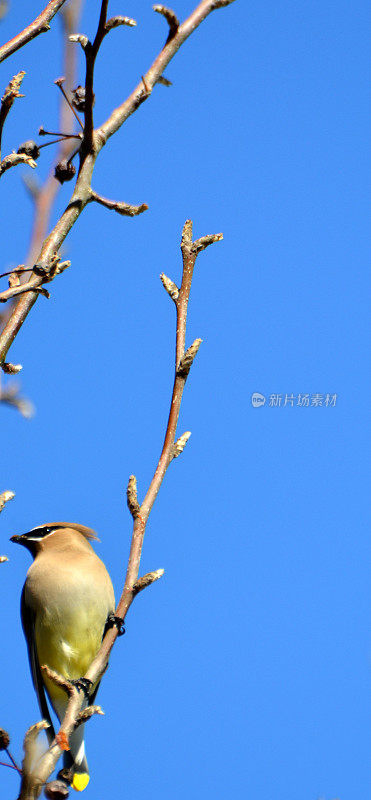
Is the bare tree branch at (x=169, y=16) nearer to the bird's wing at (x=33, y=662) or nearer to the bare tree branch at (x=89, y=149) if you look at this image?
the bare tree branch at (x=89, y=149)

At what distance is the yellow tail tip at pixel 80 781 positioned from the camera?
12.2 feet

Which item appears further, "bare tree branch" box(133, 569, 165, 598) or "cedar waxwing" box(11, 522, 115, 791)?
"cedar waxwing" box(11, 522, 115, 791)

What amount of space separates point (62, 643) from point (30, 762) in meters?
2.65

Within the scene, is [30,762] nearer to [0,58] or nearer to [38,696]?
[0,58]

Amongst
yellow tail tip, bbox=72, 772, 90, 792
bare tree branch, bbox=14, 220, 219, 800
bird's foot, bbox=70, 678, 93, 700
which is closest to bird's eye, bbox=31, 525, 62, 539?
yellow tail tip, bbox=72, 772, 90, 792

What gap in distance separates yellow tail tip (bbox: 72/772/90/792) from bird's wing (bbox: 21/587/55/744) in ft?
0.83

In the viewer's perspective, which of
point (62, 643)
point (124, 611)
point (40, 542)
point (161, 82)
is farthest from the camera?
point (40, 542)

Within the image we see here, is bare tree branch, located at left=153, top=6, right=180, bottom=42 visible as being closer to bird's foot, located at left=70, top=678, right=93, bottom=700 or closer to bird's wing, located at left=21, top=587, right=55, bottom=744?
bird's foot, located at left=70, top=678, right=93, bottom=700

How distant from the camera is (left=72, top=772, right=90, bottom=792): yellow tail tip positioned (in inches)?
146

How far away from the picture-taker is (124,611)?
1.66 meters

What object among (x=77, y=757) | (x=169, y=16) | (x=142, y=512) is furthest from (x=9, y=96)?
(x=77, y=757)

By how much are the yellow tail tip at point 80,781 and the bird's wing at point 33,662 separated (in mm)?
252

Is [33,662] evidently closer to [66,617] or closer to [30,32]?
[66,617]

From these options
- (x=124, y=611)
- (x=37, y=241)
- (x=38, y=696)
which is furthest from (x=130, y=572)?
(x=38, y=696)
